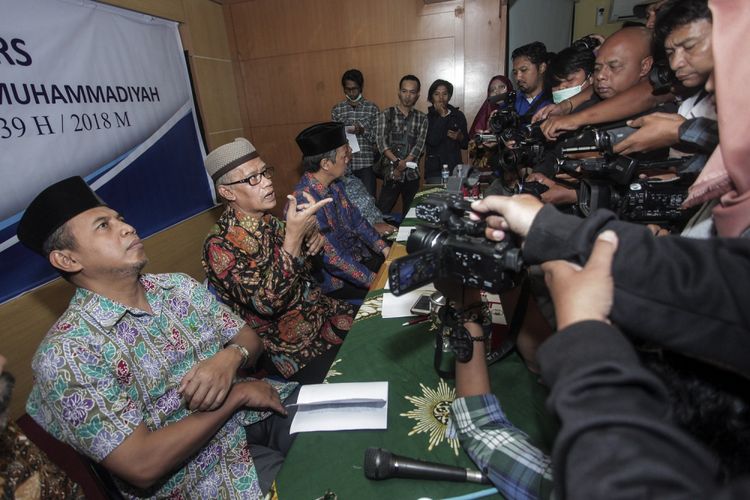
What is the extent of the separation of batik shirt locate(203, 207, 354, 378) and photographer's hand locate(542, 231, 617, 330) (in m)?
1.35

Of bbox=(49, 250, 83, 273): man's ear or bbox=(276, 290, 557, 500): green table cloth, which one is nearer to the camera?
bbox=(276, 290, 557, 500): green table cloth

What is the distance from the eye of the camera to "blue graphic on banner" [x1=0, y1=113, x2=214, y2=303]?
2508 mm

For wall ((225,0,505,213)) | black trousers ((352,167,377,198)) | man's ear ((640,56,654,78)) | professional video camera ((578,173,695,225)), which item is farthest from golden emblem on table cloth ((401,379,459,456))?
wall ((225,0,505,213))

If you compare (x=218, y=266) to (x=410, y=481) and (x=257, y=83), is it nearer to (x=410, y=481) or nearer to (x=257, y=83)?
(x=410, y=481)

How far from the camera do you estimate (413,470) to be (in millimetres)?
892

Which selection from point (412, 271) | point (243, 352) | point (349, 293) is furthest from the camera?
point (349, 293)

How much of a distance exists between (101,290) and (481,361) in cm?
125

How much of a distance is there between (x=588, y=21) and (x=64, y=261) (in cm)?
755

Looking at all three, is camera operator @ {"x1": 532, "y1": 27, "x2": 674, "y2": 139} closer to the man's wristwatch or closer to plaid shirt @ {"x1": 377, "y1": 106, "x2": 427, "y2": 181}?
the man's wristwatch

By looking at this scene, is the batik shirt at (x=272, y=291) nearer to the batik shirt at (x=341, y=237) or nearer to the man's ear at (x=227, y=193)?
the man's ear at (x=227, y=193)

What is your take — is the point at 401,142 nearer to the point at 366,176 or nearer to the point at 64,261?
the point at 366,176

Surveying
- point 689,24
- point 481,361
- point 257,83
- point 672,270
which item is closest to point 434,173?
point 257,83

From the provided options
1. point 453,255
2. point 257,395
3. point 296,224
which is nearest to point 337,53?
point 296,224

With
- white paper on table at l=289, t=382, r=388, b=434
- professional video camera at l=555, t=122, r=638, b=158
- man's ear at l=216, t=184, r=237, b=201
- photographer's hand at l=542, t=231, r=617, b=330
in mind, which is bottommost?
white paper on table at l=289, t=382, r=388, b=434
